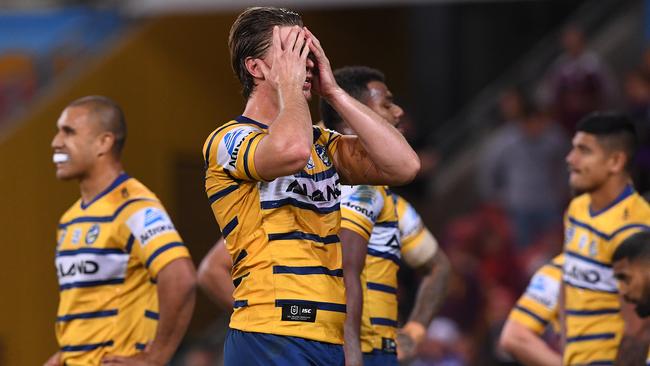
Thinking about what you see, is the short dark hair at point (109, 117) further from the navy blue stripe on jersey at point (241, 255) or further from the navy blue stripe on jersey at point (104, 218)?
the navy blue stripe on jersey at point (241, 255)

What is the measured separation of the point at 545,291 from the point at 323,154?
9.25 ft

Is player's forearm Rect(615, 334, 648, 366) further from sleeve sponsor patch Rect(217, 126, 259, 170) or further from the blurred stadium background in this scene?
the blurred stadium background

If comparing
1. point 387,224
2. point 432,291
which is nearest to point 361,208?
point 387,224

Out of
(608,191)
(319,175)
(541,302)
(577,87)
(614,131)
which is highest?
(577,87)

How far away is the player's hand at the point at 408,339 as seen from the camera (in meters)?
6.64

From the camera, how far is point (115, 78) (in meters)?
14.8

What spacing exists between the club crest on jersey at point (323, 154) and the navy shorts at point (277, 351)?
758 mm

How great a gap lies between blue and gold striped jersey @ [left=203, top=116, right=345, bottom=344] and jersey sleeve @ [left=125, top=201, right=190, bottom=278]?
142 cm

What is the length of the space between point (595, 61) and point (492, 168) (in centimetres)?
160

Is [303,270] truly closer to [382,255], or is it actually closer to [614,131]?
[382,255]

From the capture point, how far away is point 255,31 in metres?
4.96

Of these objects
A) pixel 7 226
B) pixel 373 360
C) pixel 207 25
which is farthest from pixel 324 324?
pixel 207 25

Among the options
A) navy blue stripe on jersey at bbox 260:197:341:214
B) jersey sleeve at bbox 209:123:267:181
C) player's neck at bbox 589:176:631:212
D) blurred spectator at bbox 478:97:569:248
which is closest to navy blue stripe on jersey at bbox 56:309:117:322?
jersey sleeve at bbox 209:123:267:181

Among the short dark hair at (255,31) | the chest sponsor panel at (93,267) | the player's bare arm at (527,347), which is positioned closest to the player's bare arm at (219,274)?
the chest sponsor panel at (93,267)
